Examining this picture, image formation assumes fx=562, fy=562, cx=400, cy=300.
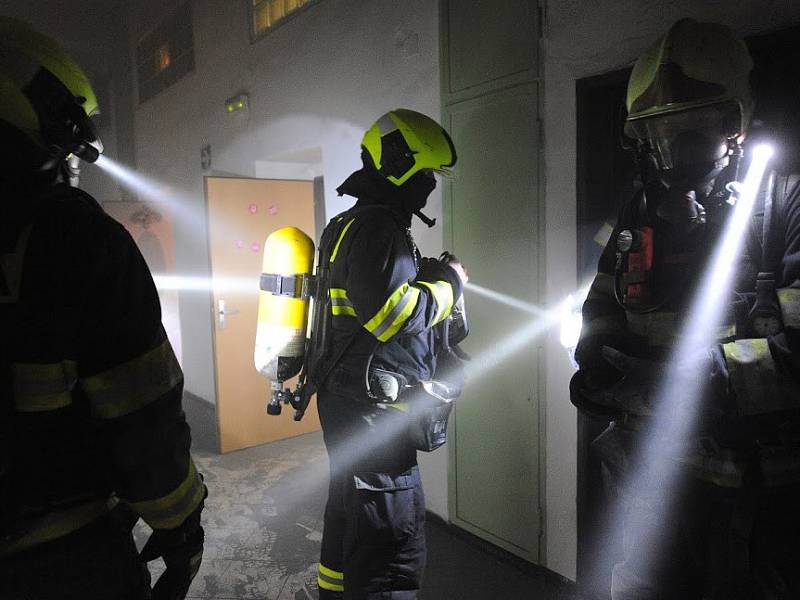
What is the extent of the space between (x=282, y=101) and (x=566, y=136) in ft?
8.75

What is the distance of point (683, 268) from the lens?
164cm

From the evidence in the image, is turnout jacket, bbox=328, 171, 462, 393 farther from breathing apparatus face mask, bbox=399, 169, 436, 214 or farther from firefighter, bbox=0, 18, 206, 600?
firefighter, bbox=0, 18, 206, 600

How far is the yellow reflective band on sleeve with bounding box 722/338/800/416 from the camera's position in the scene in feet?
4.55

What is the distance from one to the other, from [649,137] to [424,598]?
7.10 ft

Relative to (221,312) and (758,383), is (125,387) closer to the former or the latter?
(758,383)

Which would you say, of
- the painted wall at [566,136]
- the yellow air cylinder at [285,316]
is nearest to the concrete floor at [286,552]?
the painted wall at [566,136]

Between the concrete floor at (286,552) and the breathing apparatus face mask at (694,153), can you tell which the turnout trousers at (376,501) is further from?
the breathing apparatus face mask at (694,153)

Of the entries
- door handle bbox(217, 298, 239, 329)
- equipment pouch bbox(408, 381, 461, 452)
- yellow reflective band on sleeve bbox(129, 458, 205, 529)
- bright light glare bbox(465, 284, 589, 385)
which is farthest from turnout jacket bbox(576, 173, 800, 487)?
door handle bbox(217, 298, 239, 329)

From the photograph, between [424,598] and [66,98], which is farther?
[424,598]

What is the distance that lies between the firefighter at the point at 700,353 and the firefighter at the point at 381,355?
657 millimetres

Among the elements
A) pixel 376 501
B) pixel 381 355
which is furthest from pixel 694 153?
pixel 376 501

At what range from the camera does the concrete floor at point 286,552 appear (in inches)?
105

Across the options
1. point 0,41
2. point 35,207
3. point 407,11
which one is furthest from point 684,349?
point 407,11

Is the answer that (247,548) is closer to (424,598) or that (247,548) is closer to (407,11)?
(424,598)
